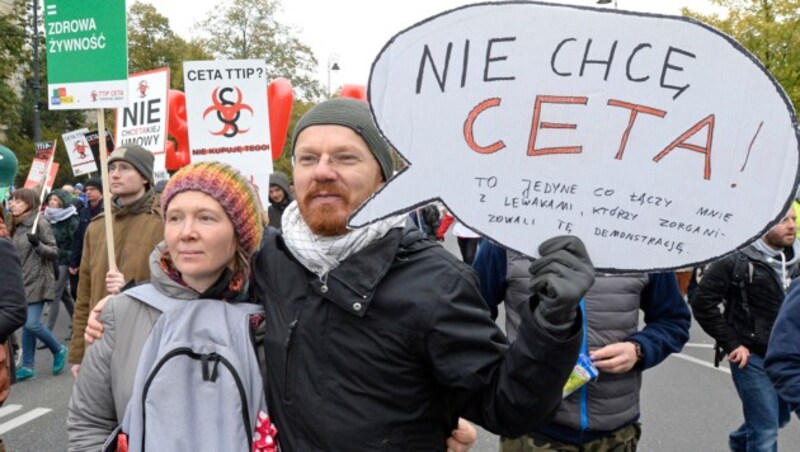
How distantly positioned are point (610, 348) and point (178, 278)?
4.92 ft

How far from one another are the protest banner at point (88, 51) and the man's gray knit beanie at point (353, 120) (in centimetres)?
192

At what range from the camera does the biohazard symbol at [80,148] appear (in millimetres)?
10508

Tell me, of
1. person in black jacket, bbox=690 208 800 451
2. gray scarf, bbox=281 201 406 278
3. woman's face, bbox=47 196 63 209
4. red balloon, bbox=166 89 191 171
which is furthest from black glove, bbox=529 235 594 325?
woman's face, bbox=47 196 63 209

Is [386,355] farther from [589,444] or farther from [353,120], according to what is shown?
[589,444]

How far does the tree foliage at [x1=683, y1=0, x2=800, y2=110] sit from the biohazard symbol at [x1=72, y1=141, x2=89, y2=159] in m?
14.1

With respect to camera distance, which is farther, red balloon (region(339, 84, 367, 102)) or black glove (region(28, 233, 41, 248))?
red balloon (region(339, 84, 367, 102))

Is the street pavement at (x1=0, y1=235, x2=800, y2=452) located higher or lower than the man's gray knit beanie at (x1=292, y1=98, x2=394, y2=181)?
lower

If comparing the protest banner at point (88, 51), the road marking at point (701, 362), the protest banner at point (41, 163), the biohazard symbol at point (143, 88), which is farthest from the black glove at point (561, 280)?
the protest banner at point (41, 163)

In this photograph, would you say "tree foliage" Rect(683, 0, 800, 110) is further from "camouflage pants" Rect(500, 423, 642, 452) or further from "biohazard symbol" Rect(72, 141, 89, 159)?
"camouflage pants" Rect(500, 423, 642, 452)

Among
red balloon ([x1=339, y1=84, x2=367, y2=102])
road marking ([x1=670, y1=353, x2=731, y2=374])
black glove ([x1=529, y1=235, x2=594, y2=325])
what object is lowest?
road marking ([x1=670, y1=353, x2=731, y2=374])

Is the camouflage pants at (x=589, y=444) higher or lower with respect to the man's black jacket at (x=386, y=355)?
lower

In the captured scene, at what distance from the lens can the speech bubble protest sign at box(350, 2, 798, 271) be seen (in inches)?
50.6

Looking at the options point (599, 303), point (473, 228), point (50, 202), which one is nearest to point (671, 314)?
point (599, 303)

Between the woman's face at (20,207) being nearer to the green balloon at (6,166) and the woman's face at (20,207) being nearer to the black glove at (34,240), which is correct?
the black glove at (34,240)
